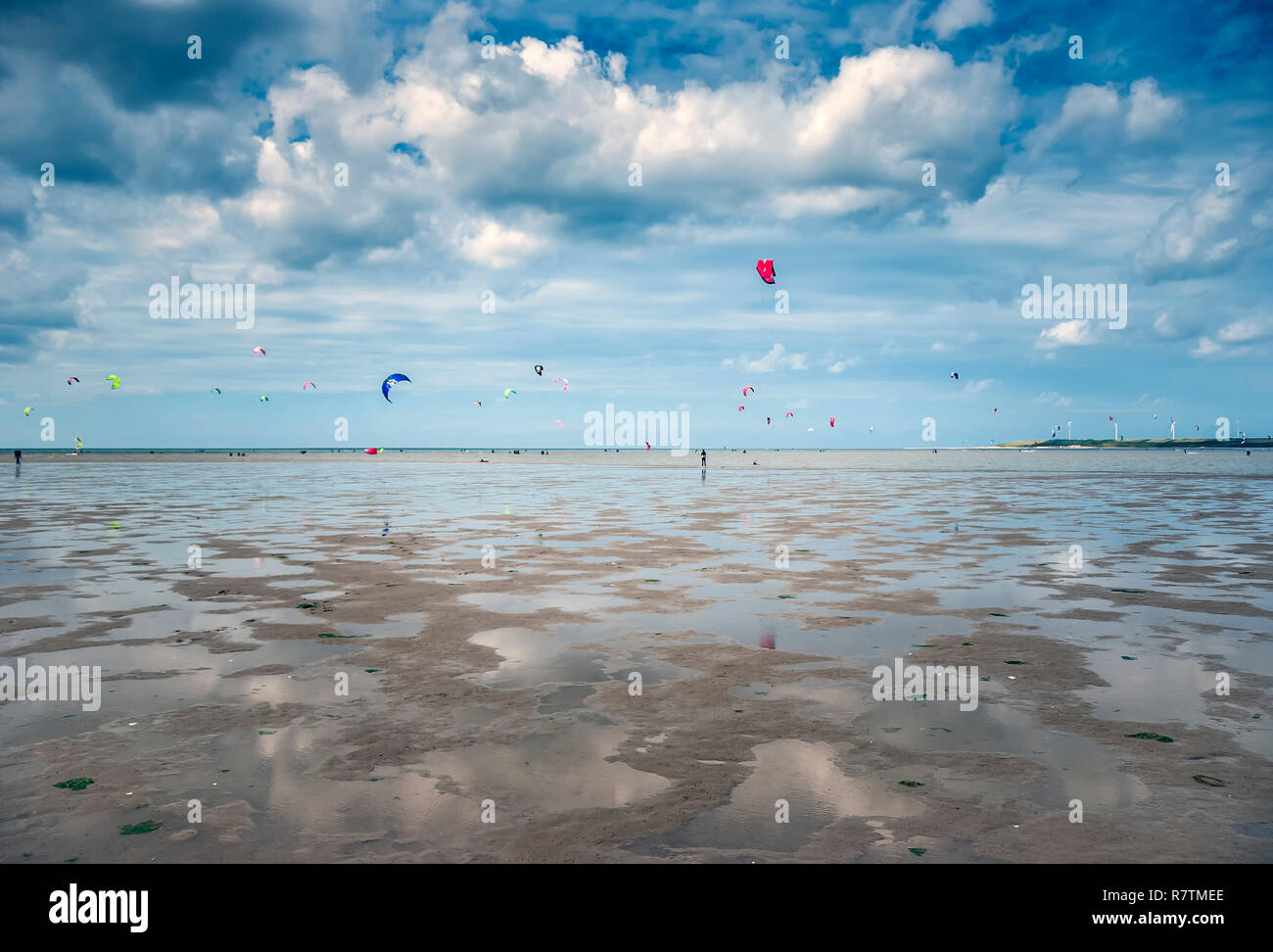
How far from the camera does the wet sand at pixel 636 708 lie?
17.6 feet

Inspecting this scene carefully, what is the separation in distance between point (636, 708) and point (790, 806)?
2.58 m

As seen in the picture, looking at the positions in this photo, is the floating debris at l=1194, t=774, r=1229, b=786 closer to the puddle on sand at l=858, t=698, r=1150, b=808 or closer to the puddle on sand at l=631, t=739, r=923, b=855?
the puddle on sand at l=858, t=698, r=1150, b=808

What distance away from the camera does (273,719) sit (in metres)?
7.64

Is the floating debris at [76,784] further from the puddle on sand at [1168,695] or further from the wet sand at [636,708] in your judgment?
the puddle on sand at [1168,695]

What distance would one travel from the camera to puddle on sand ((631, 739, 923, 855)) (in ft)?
17.0

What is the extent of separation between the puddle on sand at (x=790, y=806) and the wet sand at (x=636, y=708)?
0.08 ft

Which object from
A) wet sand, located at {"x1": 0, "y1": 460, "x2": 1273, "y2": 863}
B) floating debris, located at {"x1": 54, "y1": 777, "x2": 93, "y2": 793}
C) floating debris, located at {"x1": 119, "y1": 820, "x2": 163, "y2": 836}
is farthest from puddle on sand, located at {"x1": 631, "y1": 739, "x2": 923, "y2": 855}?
floating debris, located at {"x1": 54, "y1": 777, "x2": 93, "y2": 793}

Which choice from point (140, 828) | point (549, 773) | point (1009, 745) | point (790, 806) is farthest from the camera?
point (1009, 745)

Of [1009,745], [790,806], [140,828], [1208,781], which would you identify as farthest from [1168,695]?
[140,828]

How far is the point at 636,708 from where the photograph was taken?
8031 millimetres

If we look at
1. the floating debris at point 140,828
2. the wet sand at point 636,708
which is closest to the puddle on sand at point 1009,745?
the wet sand at point 636,708

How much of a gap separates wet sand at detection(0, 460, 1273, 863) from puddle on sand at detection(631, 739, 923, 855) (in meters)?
0.03

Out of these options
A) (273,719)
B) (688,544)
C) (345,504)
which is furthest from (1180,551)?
(345,504)

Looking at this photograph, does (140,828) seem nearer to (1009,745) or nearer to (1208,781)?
(1009,745)
